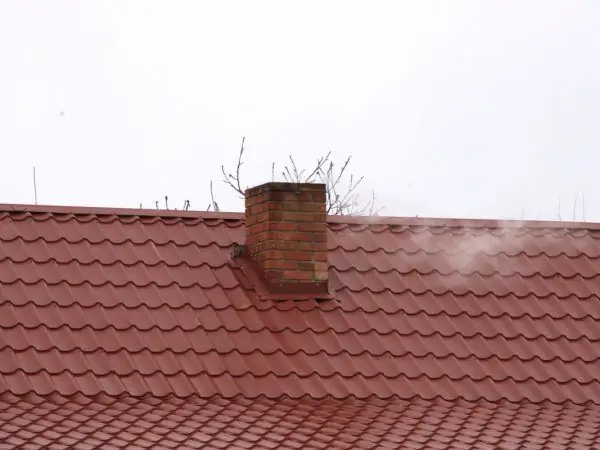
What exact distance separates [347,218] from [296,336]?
2.15 metres

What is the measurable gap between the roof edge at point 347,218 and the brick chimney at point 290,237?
0.75 meters

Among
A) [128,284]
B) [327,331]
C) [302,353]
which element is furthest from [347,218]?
[128,284]

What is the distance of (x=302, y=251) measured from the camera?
1188 centimetres

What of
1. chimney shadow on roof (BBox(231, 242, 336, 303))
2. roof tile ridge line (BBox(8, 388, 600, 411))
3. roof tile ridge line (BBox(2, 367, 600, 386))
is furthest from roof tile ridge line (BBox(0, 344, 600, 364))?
chimney shadow on roof (BBox(231, 242, 336, 303))

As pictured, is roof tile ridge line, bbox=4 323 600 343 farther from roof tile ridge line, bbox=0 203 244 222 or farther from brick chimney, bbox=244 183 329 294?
roof tile ridge line, bbox=0 203 244 222

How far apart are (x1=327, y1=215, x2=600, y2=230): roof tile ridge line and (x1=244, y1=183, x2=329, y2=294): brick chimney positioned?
2.83ft

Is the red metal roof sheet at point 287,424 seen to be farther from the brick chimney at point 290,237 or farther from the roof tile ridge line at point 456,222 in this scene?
the roof tile ridge line at point 456,222

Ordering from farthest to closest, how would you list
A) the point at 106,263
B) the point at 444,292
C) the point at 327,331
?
the point at 444,292
the point at 106,263
the point at 327,331

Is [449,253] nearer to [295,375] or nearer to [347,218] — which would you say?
[347,218]

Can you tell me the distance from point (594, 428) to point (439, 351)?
5.49 ft

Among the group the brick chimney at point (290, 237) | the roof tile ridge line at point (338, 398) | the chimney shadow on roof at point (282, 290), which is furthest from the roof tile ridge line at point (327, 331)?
the roof tile ridge line at point (338, 398)

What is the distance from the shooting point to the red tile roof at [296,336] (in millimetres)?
9641

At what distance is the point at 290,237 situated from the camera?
39.0 feet

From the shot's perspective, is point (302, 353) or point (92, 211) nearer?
point (302, 353)
